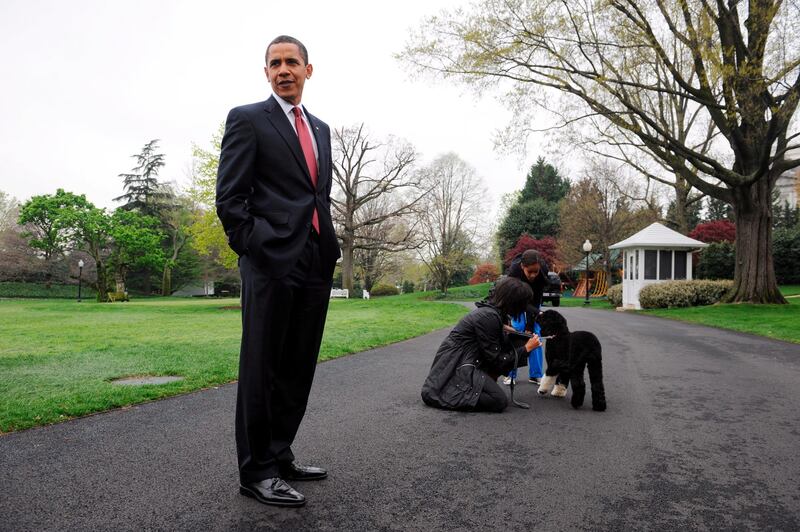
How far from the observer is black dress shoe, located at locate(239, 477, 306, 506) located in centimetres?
270

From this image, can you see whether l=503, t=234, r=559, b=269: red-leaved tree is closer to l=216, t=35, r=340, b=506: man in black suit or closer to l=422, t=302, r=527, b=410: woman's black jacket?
l=422, t=302, r=527, b=410: woman's black jacket

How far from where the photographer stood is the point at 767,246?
60.8 feet

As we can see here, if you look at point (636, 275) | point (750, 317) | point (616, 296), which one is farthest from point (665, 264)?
point (750, 317)

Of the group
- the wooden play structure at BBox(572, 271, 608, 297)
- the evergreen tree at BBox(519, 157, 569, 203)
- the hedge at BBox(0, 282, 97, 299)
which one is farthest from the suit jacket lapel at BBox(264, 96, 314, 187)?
the evergreen tree at BBox(519, 157, 569, 203)

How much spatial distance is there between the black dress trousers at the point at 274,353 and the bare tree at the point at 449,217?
34034 millimetres

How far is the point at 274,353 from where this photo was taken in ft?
9.50

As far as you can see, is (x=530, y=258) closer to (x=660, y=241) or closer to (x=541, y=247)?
(x=660, y=241)

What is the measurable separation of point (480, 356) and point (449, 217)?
3705 cm

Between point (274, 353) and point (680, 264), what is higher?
point (680, 264)

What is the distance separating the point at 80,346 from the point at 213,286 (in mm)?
46957

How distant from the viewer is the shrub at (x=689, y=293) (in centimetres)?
2231

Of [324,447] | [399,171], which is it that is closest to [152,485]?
[324,447]

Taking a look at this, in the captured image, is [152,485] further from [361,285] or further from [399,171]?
[361,285]

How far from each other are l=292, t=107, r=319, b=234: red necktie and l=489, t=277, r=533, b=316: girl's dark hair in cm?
266
